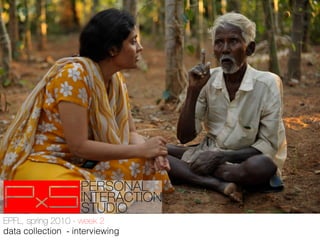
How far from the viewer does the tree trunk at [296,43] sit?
16.5 ft

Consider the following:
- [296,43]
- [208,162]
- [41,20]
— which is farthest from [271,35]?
[41,20]

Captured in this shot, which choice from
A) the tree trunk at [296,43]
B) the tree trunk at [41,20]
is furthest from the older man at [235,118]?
the tree trunk at [41,20]

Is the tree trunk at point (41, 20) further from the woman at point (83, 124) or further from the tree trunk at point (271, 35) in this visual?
the woman at point (83, 124)

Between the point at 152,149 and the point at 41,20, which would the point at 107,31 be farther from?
the point at 41,20

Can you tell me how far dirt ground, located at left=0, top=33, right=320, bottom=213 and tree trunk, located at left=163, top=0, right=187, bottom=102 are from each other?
163mm

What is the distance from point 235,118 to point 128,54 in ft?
1.97

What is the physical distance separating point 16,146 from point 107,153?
16.5 inches

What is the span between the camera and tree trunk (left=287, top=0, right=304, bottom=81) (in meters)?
5.04

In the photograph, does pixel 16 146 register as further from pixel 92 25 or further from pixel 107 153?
pixel 92 25

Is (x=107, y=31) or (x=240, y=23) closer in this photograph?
(x=107, y=31)

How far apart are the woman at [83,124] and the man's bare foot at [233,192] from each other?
31 cm

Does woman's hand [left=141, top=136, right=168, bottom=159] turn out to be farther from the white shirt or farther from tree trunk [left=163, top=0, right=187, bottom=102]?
tree trunk [left=163, top=0, right=187, bottom=102]

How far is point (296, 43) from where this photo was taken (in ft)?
16.6
